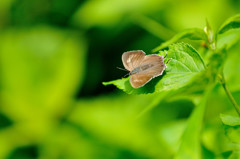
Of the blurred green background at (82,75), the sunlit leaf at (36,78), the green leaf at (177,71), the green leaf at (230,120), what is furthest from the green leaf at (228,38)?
the sunlit leaf at (36,78)

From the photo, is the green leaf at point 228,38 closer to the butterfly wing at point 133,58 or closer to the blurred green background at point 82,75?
the butterfly wing at point 133,58

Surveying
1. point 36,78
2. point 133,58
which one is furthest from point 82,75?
point 133,58

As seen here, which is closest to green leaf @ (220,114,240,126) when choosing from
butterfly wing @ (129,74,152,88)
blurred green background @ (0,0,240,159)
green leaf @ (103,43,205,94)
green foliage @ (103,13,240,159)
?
green foliage @ (103,13,240,159)

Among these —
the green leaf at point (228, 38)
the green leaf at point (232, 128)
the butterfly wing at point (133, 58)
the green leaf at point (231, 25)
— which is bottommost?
the green leaf at point (232, 128)

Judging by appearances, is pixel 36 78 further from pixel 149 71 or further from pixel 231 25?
pixel 231 25

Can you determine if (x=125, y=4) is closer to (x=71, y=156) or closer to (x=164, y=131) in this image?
(x=71, y=156)

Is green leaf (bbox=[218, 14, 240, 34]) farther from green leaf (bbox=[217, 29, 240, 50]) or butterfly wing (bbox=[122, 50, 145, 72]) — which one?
butterfly wing (bbox=[122, 50, 145, 72])
